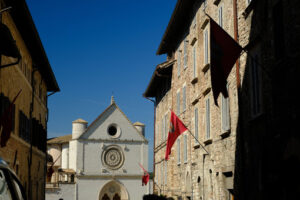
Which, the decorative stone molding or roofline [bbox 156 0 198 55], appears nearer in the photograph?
roofline [bbox 156 0 198 55]

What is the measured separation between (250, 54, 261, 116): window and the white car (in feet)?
23.5

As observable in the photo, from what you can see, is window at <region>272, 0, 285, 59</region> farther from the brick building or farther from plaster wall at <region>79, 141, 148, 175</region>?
plaster wall at <region>79, 141, 148, 175</region>

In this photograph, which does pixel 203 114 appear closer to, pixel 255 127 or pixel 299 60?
pixel 255 127

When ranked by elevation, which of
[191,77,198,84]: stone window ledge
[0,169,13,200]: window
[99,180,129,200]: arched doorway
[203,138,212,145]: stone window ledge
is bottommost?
[99,180,129,200]: arched doorway

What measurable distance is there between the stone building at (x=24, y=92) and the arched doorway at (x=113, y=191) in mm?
20885

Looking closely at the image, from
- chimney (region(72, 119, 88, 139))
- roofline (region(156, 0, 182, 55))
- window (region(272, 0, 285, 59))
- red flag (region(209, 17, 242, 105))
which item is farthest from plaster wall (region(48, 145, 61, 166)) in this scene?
window (region(272, 0, 285, 59))

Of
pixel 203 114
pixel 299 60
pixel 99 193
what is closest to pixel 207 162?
pixel 203 114

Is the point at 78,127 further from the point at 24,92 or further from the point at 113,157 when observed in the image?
the point at 24,92

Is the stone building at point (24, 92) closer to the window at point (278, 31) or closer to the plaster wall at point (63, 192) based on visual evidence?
the window at point (278, 31)

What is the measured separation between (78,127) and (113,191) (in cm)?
831

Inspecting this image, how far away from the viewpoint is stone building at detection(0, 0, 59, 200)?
1730 centimetres

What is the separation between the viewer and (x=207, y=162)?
16.9 meters

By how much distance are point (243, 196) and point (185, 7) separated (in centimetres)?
1096

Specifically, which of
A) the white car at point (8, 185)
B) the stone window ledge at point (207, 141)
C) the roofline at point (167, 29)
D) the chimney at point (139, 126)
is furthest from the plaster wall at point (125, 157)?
the white car at point (8, 185)
